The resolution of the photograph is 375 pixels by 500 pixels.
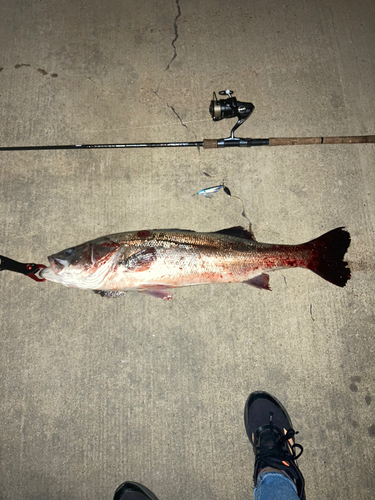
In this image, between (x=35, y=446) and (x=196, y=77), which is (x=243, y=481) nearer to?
(x=35, y=446)

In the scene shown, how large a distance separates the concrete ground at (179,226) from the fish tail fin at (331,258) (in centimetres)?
29

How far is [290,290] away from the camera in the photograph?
300 cm

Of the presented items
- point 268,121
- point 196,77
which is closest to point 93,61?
point 196,77

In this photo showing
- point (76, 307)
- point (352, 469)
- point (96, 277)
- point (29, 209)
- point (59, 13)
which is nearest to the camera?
point (96, 277)

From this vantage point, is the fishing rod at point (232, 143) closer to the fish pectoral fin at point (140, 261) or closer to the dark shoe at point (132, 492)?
the fish pectoral fin at point (140, 261)

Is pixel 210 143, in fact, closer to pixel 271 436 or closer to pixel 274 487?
pixel 271 436

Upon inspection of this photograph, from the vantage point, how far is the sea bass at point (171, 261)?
2535 mm

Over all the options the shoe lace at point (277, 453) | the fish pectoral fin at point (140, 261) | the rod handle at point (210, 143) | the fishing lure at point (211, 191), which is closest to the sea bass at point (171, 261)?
the fish pectoral fin at point (140, 261)

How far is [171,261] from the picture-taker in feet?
8.29

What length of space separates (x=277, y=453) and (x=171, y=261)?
1949mm

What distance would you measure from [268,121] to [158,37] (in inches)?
65.3

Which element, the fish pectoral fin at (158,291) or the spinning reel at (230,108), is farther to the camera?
the spinning reel at (230,108)

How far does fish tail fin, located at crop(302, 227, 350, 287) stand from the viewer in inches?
107

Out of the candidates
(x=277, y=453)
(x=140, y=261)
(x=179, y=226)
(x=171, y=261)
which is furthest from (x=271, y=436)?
(x=179, y=226)
